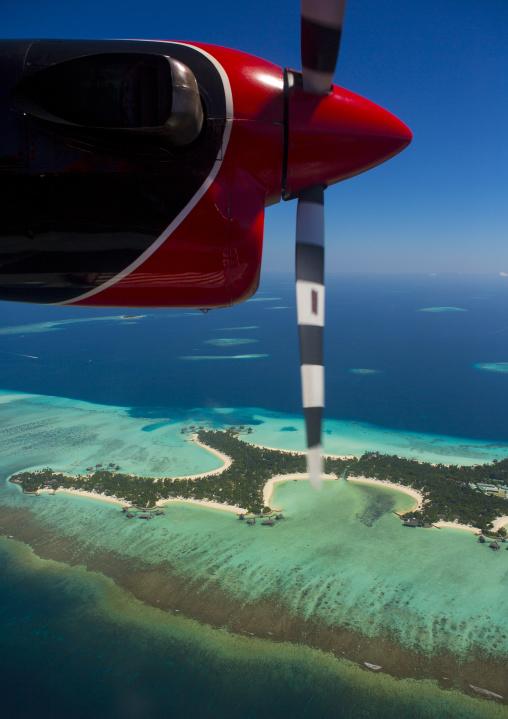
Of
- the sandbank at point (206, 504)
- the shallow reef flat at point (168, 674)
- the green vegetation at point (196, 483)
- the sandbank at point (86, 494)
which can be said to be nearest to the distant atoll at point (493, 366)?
the green vegetation at point (196, 483)

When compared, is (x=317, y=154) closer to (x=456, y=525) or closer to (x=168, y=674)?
(x=168, y=674)

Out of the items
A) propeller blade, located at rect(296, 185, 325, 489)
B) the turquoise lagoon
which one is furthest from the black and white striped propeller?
the turquoise lagoon

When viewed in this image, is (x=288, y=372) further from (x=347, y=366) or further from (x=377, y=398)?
(x=377, y=398)

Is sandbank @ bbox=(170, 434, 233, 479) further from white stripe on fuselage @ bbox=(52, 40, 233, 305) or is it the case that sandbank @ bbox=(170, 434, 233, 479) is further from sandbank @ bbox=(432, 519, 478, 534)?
white stripe on fuselage @ bbox=(52, 40, 233, 305)

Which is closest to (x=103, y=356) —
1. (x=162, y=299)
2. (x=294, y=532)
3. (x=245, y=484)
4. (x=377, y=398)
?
(x=377, y=398)

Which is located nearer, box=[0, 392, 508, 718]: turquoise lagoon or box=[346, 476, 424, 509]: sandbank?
box=[0, 392, 508, 718]: turquoise lagoon

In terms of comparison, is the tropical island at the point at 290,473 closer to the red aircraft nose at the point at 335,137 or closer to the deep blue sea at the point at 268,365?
the deep blue sea at the point at 268,365

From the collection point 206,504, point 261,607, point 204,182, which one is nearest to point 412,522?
point 261,607
